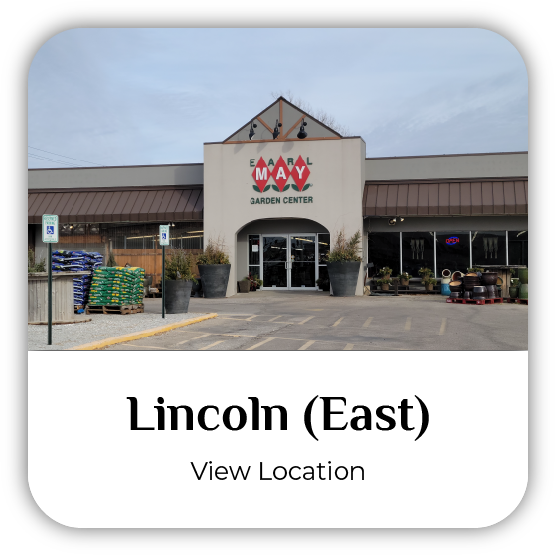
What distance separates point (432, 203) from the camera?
60.3ft

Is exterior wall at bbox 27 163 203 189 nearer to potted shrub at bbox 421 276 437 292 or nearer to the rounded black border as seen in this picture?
potted shrub at bbox 421 276 437 292

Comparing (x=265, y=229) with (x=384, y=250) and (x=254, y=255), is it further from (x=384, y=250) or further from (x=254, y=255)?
(x=384, y=250)

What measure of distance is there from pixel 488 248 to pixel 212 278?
30.5 ft

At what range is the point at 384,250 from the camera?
19.5 metres

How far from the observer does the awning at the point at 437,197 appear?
1794cm

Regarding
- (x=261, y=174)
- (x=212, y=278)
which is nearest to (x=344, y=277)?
(x=212, y=278)

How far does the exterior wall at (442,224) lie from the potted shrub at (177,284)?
9272mm

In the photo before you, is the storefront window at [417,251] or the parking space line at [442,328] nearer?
the parking space line at [442,328]

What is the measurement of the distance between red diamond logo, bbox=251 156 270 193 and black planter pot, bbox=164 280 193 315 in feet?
25.1

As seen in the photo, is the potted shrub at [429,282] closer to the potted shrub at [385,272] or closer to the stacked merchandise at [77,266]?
the potted shrub at [385,272]

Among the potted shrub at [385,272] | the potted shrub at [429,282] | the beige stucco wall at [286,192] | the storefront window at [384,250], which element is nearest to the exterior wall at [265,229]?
the beige stucco wall at [286,192]

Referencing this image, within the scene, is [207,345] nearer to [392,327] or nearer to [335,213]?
[392,327]

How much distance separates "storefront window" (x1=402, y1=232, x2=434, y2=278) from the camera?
19281 millimetres

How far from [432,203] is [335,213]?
10.6 ft
